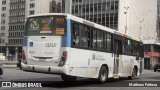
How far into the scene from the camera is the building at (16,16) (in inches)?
4545

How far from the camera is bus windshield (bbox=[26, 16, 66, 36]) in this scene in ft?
48.6

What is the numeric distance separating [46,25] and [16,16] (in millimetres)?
107961

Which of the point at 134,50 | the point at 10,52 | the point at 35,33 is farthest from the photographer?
the point at 10,52

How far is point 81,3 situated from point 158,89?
2952 inches

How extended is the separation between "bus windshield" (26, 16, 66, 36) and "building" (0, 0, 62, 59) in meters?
99.1

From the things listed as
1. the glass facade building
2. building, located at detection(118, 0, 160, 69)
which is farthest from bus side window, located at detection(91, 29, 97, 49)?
the glass facade building

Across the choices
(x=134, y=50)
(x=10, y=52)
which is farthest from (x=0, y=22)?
(x=134, y=50)

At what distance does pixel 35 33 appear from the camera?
15391mm

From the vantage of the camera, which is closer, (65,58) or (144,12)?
(65,58)

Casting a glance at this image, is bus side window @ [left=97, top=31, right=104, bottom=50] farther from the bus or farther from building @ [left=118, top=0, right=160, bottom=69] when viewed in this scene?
building @ [left=118, top=0, right=160, bottom=69]

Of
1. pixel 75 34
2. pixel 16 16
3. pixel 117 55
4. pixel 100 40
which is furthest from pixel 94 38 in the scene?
pixel 16 16

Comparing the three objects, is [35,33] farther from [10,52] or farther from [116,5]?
[10,52]

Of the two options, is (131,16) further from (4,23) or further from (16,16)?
(4,23)

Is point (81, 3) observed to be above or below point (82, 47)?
above
